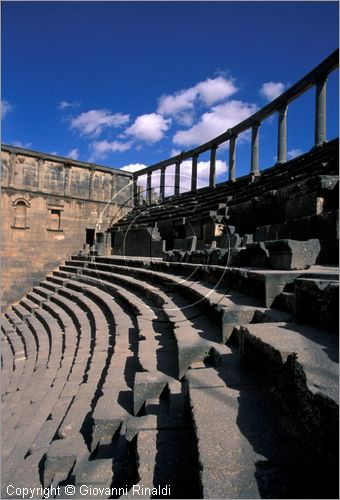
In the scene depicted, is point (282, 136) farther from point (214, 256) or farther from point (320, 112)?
point (214, 256)

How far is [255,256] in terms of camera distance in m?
4.98

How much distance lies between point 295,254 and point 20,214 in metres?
16.3

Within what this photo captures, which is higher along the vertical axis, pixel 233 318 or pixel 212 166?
pixel 212 166

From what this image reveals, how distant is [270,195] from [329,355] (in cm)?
685

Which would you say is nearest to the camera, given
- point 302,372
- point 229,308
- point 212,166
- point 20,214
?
point 302,372

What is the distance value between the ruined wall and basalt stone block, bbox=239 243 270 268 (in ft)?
44.7

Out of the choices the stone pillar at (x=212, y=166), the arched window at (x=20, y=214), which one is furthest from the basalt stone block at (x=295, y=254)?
the arched window at (x=20, y=214)

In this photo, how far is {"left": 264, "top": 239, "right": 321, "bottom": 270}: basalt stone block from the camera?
3.87 metres

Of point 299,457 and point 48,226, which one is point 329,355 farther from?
point 48,226

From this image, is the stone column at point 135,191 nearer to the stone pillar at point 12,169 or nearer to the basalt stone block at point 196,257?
the stone pillar at point 12,169

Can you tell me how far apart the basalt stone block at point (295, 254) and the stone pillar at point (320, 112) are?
34.2 ft

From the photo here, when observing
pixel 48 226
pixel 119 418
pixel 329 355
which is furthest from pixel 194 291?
pixel 48 226

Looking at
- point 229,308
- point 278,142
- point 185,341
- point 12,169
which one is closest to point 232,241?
point 229,308

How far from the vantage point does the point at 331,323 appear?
232 cm
